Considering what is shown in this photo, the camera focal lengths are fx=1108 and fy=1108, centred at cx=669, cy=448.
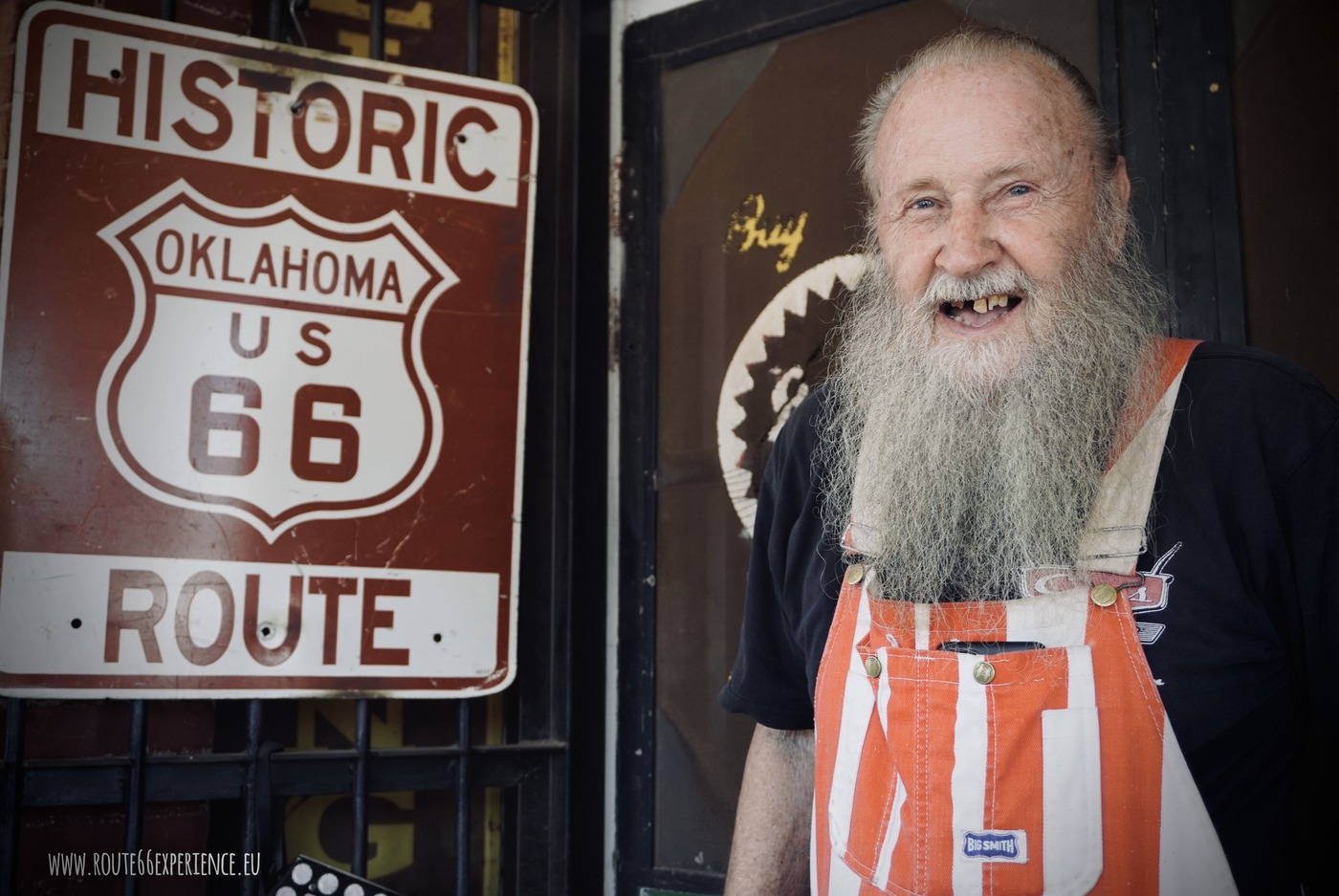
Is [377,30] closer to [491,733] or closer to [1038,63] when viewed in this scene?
[1038,63]

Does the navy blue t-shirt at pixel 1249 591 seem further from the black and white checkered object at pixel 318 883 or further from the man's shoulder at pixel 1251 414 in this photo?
the black and white checkered object at pixel 318 883

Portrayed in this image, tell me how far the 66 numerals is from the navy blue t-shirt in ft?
4.06

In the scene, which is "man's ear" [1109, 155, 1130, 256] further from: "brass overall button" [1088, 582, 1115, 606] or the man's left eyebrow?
"brass overall button" [1088, 582, 1115, 606]

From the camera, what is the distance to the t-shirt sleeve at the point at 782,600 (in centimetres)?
156

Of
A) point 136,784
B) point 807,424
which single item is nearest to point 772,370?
point 807,424

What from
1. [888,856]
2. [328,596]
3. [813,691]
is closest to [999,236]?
[813,691]

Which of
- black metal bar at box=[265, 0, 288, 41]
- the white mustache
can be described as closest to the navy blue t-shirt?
the white mustache

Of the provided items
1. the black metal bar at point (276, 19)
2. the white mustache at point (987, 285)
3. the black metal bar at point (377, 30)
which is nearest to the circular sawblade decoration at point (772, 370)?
the white mustache at point (987, 285)

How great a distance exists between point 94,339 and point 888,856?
1.38 meters

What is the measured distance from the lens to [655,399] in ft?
6.95

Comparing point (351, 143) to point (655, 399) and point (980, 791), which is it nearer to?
point (655, 399)

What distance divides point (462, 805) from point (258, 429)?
714mm

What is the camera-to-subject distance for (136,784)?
5.55 ft

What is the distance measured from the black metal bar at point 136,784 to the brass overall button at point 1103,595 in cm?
138
